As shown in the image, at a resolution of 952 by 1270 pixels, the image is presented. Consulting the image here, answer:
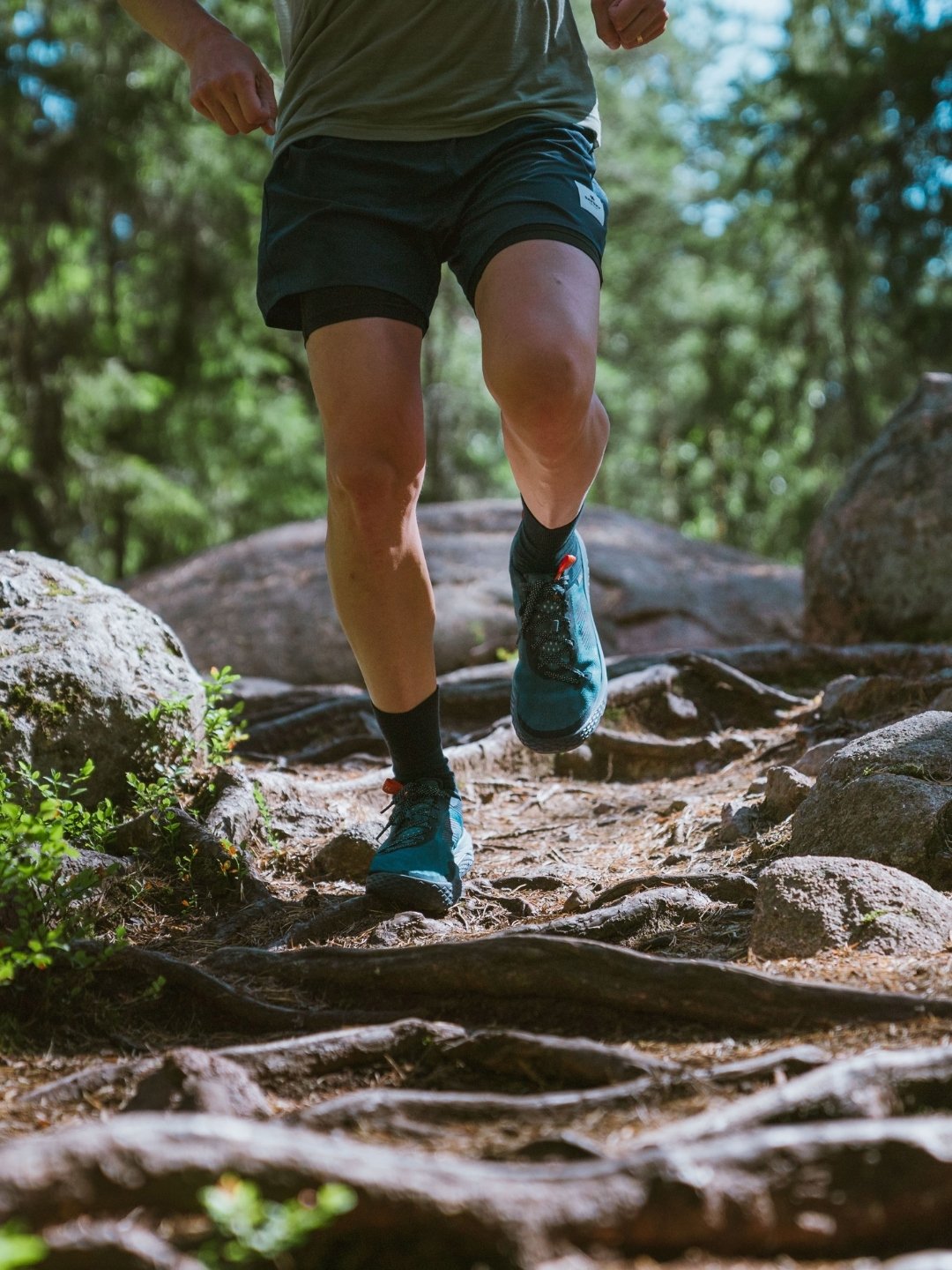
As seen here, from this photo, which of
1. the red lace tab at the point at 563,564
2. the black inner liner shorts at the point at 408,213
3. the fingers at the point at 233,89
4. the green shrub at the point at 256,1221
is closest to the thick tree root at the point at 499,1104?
the green shrub at the point at 256,1221

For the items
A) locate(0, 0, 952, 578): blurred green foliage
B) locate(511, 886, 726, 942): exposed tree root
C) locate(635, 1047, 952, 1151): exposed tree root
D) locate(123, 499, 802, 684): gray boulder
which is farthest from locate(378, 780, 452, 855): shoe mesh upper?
locate(0, 0, 952, 578): blurred green foliage

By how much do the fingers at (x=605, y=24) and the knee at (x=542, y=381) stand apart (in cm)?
94

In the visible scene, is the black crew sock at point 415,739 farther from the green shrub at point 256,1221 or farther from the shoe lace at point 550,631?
the green shrub at point 256,1221

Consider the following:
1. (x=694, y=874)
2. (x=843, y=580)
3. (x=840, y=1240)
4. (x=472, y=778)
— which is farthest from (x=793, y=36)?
(x=840, y=1240)

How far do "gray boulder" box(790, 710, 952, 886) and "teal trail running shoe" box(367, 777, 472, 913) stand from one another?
2.90ft

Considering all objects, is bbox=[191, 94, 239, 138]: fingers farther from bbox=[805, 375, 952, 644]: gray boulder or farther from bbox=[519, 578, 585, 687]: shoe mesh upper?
bbox=[805, 375, 952, 644]: gray boulder

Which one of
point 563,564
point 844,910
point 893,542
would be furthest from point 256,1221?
point 893,542

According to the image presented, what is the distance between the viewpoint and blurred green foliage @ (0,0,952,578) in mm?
10148

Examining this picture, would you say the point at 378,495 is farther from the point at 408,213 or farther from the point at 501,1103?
the point at 501,1103

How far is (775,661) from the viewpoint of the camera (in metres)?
5.53

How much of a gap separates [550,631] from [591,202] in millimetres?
1117

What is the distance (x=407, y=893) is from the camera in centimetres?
286

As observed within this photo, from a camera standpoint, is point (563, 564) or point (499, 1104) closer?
point (499, 1104)

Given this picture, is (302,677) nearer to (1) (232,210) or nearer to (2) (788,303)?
(1) (232,210)
